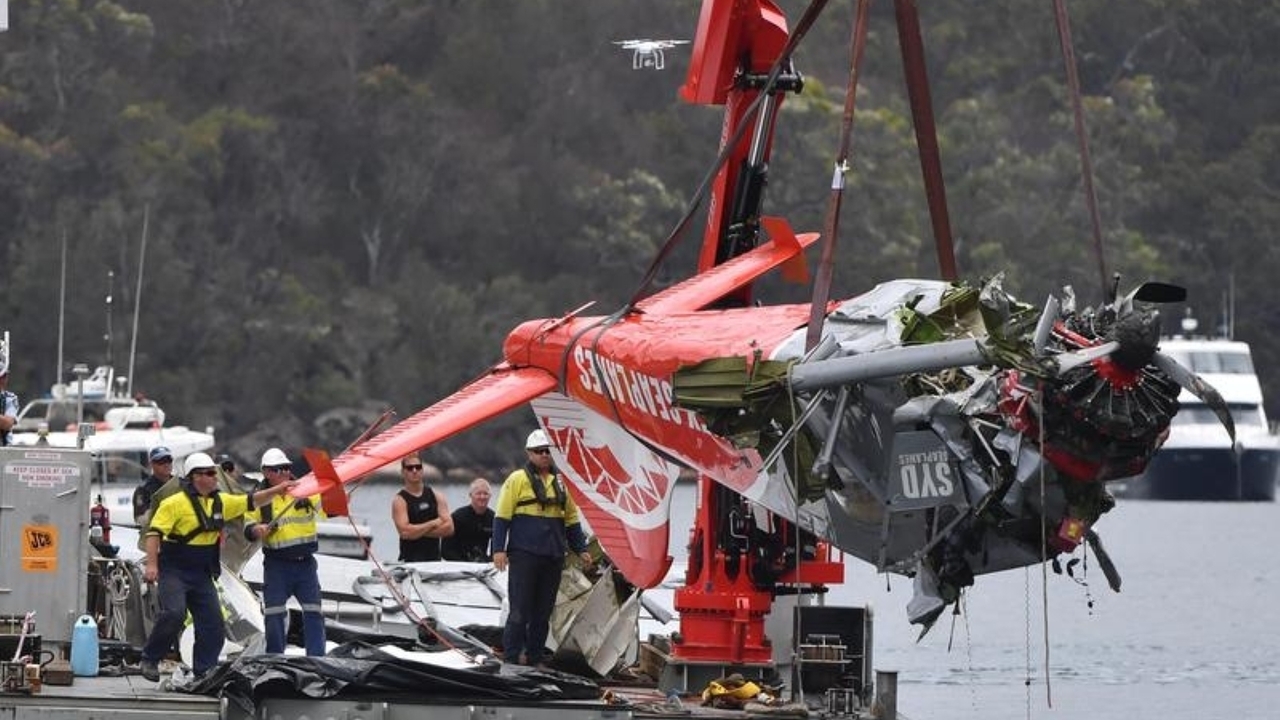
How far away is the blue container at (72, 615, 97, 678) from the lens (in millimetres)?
17906

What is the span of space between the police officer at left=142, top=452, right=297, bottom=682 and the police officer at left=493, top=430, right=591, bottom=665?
156cm

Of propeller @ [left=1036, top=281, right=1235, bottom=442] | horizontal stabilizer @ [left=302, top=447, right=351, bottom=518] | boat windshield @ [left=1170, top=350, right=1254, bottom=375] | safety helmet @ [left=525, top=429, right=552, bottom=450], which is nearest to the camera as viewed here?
propeller @ [left=1036, top=281, right=1235, bottom=442]

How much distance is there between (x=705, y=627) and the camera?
1816cm

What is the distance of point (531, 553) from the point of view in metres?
19.0

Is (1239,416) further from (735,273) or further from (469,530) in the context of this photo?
(735,273)

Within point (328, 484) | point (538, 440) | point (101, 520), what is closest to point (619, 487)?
point (538, 440)

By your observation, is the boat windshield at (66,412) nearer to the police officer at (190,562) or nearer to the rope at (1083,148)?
the police officer at (190,562)

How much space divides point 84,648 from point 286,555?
146cm

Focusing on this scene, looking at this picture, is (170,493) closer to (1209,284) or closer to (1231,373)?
(1231,373)

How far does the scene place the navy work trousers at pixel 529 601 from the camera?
18953mm

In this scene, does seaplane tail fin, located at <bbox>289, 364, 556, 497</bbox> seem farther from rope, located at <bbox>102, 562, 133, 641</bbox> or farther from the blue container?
rope, located at <bbox>102, 562, 133, 641</bbox>

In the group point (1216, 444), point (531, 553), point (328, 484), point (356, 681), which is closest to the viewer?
point (356, 681)

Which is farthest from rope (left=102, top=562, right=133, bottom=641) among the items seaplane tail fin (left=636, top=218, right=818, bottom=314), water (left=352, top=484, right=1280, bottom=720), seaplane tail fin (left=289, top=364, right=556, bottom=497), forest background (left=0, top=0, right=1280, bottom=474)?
forest background (left=0, top=0, right=1280, bottom=474)

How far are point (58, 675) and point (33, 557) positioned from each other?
43.0 inches
